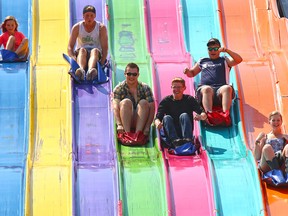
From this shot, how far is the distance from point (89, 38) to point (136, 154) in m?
2.26

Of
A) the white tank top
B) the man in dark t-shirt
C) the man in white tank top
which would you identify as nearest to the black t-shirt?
the man in dark t-shirt

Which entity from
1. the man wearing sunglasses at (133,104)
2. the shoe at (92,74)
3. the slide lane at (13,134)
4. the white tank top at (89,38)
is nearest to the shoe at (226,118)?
the man wearing sunglasses at (133,104)

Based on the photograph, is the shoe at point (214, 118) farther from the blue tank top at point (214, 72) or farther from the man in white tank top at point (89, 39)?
the man in white tank top at point (89, 39)

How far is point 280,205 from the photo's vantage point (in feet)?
36.6

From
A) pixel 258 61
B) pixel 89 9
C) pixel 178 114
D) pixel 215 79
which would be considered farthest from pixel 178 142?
pixel 89 9

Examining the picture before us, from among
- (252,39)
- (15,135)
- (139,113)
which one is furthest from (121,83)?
(252,39)

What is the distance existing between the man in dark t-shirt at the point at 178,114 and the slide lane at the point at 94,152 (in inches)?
28.8

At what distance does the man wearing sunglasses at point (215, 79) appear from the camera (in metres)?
12.5

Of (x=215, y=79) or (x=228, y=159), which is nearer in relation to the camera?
(x=228, y=159)

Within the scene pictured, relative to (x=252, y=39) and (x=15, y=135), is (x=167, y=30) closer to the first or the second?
(x=252, y=39)

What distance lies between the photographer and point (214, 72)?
504 inches

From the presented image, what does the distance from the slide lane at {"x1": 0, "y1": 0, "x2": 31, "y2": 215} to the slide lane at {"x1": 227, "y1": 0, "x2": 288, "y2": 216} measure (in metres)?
3.01

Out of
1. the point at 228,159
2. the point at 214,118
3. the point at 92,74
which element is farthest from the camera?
the point at 92,74

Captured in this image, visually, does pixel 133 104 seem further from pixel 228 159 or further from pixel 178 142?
pixel 228 159
